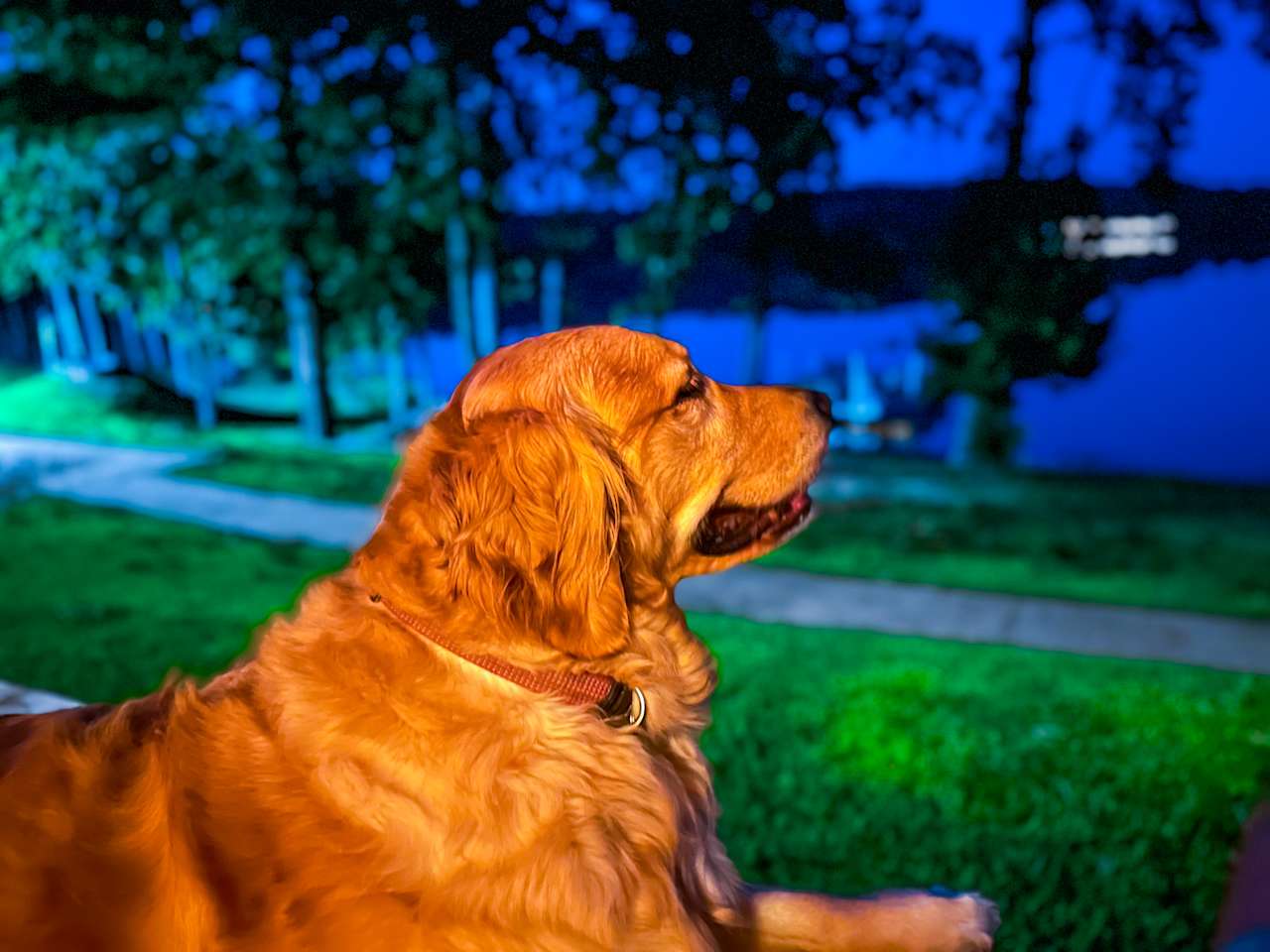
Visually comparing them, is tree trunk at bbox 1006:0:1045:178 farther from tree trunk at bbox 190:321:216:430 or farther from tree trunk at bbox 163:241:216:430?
tree trunk at bbox 190:321:216:430

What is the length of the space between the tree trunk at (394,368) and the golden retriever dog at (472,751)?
10461 millimetres

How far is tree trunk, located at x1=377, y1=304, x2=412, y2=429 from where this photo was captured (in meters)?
12.1

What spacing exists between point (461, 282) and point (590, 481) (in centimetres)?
800

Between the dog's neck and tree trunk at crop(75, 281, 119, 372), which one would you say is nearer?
the dog's neck

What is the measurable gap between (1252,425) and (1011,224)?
355cm

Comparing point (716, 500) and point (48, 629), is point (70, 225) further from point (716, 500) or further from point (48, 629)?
point (716, 500)

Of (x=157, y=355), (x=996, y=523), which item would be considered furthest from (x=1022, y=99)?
(x=157, y=355)

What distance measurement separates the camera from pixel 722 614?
18.4 feet

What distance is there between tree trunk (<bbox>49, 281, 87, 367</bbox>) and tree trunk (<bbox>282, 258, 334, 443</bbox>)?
2.71 m

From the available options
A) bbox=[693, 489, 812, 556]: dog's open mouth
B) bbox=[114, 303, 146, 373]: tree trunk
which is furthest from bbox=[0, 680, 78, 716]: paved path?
bbox=[114, 303, 146, 373]: tree trunk

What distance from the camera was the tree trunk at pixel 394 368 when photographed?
12055 millimetres

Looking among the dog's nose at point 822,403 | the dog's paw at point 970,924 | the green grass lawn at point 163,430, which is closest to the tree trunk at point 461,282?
the green grass lawn at point 163,430

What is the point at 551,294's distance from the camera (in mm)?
10133

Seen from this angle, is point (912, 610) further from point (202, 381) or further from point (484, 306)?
point (202, 381)
